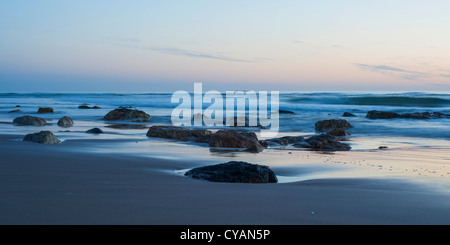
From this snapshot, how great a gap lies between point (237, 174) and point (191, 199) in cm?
81

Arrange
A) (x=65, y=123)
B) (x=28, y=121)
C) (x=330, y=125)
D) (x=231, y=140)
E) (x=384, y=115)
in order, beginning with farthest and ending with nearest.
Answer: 1. (x=384, y=115)
2. (x=330, y=125)
3. (x=65, y=123)
4. (x=28, y=121)
5. (x=231, y=140)

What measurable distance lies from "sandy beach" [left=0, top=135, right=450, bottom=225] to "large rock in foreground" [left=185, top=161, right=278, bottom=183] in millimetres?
120

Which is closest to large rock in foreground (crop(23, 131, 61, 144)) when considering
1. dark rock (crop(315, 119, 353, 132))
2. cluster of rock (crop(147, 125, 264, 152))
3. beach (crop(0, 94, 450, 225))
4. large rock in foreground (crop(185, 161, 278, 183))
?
beach (crop(0, 94, 450, 225))

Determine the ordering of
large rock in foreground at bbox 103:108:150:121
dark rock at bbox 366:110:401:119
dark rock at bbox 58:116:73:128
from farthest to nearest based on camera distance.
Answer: dark rock at bbox 366:110:401:119
large rock in foreground at bbox 103:108:150:121
dark rock at bbox 58:116:73:128

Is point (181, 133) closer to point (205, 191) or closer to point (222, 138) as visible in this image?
point (222, 138)

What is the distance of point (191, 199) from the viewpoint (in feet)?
9.73

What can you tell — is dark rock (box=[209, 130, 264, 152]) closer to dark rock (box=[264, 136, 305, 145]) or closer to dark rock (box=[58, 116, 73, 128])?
dark rock (box=[264, 136, 305, 145])

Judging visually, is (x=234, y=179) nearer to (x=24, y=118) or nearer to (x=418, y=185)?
(x=418, y=185)

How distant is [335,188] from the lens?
11.5ft

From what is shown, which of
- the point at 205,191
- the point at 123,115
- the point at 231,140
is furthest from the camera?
the point at 123,115

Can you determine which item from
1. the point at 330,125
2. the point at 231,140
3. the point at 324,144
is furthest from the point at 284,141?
the point at 330,125

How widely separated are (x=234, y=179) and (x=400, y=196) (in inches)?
49.8

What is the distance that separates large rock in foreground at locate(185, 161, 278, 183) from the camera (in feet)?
12.1
